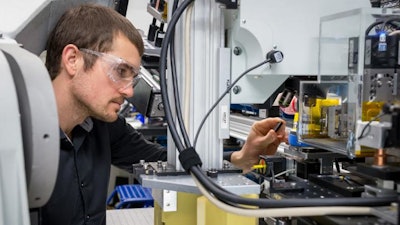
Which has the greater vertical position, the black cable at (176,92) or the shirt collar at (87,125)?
the black cable at (176,92)

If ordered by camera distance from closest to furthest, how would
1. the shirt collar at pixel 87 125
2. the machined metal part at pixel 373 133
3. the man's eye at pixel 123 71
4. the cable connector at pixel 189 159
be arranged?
the machined metal part at pixel 373 133, the cable connector at pixel 189 159, the man's eye at pixel 123 71, the shirt collar at pixel 87 125

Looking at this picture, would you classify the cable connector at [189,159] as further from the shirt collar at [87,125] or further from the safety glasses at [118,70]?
the shirt collar at [87,125]

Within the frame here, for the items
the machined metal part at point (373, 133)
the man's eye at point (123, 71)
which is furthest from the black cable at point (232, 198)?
the man's eye at point (123, 71)

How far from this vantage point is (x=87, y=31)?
56.4 inches

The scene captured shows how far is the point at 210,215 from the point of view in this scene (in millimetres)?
1213

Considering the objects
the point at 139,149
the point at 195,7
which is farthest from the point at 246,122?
the point at 195,7

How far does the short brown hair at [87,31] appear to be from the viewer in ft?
4.65

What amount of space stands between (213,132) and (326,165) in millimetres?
366

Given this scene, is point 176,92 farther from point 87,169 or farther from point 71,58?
point 87,169

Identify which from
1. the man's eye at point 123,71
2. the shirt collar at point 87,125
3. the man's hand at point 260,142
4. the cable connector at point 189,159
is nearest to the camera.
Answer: the cable connector at point 189,159

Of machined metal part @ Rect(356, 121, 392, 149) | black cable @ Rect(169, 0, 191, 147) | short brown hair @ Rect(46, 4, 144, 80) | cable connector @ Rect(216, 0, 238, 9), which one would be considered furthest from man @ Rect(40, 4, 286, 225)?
machined metal part @ Rect(356, 121, 392, 149)

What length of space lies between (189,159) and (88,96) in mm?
592

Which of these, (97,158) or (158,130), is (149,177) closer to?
(97,158)

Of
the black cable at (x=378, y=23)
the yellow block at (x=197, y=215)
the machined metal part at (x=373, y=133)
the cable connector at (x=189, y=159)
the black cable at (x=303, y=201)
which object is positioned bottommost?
the yellow block at (x=197, y=215)
